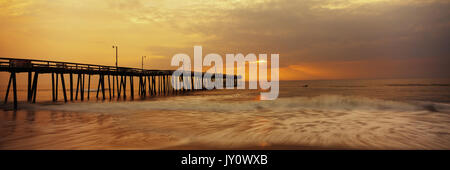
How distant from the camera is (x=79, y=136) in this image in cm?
785

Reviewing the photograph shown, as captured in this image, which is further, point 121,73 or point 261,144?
point 121,73

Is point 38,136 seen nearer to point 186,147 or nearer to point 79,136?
point 79,136

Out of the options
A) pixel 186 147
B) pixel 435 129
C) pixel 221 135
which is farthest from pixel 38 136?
pixel 435 129

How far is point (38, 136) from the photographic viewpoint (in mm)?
7926
